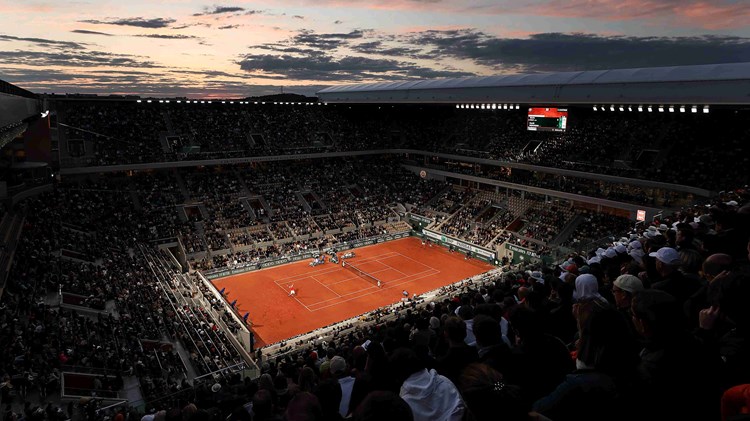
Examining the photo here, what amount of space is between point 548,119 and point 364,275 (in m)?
24.2

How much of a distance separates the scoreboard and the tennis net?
23210 millimetres

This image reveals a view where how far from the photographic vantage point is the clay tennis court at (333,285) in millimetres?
30614

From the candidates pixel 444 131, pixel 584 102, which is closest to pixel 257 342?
pixel 584 102

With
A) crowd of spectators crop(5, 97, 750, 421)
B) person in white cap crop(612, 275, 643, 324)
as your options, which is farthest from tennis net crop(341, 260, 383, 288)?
person in white cap crop(612, 275, 643, 324)

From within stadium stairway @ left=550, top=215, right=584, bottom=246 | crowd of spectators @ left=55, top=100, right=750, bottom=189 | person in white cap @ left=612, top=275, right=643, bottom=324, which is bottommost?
stadium stairway @ left=550, top=215, right=584, bottom=246

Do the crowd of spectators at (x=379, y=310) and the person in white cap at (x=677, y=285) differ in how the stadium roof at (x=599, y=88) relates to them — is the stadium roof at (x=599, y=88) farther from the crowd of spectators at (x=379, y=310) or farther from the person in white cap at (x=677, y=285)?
the person in white cap at (x=677, y=285)

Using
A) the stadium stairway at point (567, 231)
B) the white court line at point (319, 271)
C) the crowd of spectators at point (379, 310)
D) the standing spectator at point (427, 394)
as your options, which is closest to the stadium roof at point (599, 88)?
the crowd of spectators at point (379, 310)

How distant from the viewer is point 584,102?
39.2m

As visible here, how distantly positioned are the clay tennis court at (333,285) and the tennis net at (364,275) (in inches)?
6.5

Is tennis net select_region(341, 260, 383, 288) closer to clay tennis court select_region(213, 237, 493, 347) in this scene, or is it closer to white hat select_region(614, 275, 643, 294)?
clay tennis court select_region(213, 237, 493, 347)

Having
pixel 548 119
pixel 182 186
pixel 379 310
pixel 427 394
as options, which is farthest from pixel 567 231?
pixel 427 394

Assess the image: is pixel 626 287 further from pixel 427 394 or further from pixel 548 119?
pixel 548 119

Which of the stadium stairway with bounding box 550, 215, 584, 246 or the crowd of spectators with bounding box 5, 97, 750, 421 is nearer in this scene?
the crowd of spectators with bounding box 5, 97, 750, 421

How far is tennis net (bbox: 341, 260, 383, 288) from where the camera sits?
122ft
